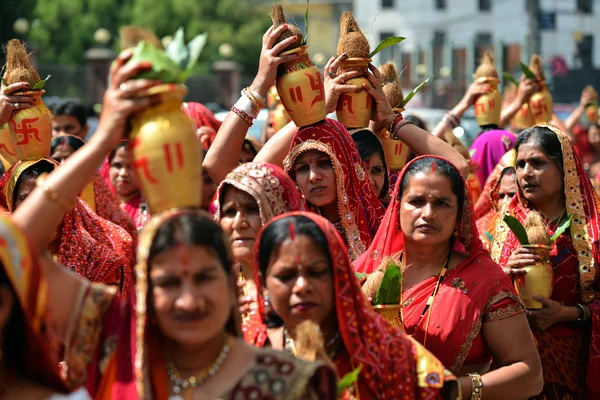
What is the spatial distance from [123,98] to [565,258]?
293 centimetres

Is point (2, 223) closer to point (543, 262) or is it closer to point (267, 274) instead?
point (267, 274)

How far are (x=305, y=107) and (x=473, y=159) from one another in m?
3.92

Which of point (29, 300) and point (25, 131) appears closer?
point (29, 300)

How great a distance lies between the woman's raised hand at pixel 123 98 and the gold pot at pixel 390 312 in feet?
4.23

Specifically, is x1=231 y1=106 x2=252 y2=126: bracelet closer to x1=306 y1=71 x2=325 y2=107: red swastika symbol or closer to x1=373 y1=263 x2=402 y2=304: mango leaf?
x1=306 y1=71 x2=325 y2=107: red swastika symbol

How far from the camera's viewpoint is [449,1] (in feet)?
182

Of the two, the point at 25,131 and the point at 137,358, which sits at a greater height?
the point at 25,131

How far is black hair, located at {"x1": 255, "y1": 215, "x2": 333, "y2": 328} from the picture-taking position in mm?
3250

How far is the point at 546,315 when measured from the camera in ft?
16.1

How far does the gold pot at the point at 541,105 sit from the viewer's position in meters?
8.77

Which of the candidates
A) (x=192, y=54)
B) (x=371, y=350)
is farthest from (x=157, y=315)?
(x=371, y=350)

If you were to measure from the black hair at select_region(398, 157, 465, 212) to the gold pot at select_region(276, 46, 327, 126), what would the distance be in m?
0.56

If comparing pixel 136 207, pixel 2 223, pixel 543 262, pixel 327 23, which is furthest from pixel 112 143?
pixel 327 23

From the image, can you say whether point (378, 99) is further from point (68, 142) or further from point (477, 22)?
point (477, 22)
